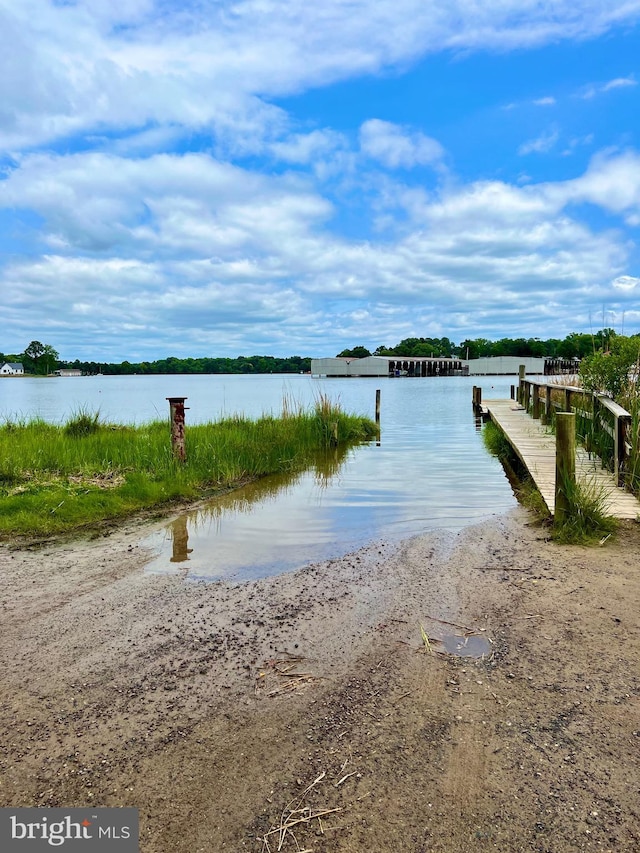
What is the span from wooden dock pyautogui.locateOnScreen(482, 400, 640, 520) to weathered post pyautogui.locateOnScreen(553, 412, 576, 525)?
0.92 feet

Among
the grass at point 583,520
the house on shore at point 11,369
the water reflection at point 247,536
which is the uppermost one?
the house on shore at point 11,369

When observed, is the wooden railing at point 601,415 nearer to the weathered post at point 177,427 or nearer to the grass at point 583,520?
the grass at point 583,520

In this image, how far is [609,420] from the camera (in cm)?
912

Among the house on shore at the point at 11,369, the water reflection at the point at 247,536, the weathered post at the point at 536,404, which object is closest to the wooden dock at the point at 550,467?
the weathered post at the point at 536,404

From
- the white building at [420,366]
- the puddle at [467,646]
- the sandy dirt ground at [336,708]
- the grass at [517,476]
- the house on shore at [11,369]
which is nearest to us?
the sandy dirt ground at [336,708]

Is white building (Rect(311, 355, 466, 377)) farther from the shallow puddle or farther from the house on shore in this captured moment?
the shallow puddle

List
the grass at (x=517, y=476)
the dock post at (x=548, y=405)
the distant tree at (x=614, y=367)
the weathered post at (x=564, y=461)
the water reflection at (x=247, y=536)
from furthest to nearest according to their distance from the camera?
the dock post at (x=548, y=405) → the distant tree at (x=614, y=367) → the grass at (x=517, y=476) → the weathered post at (x=564, y=461) → the water reflection at (x=247, y=536)

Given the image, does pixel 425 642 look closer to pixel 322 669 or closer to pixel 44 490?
pixel 322 669

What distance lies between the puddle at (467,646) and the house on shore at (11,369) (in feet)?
509

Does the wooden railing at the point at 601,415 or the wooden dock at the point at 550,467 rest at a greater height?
the wooden railing at the point at 601,415

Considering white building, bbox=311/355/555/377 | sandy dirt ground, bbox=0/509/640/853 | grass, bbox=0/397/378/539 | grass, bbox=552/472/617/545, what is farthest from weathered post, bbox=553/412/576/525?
white building, bbox=311/355/555/377

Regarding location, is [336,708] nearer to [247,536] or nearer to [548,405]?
[247,536]

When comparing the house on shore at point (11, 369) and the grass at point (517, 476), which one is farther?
the house on shore at point (11, 369)

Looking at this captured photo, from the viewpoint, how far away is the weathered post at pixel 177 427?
33.3 ft
